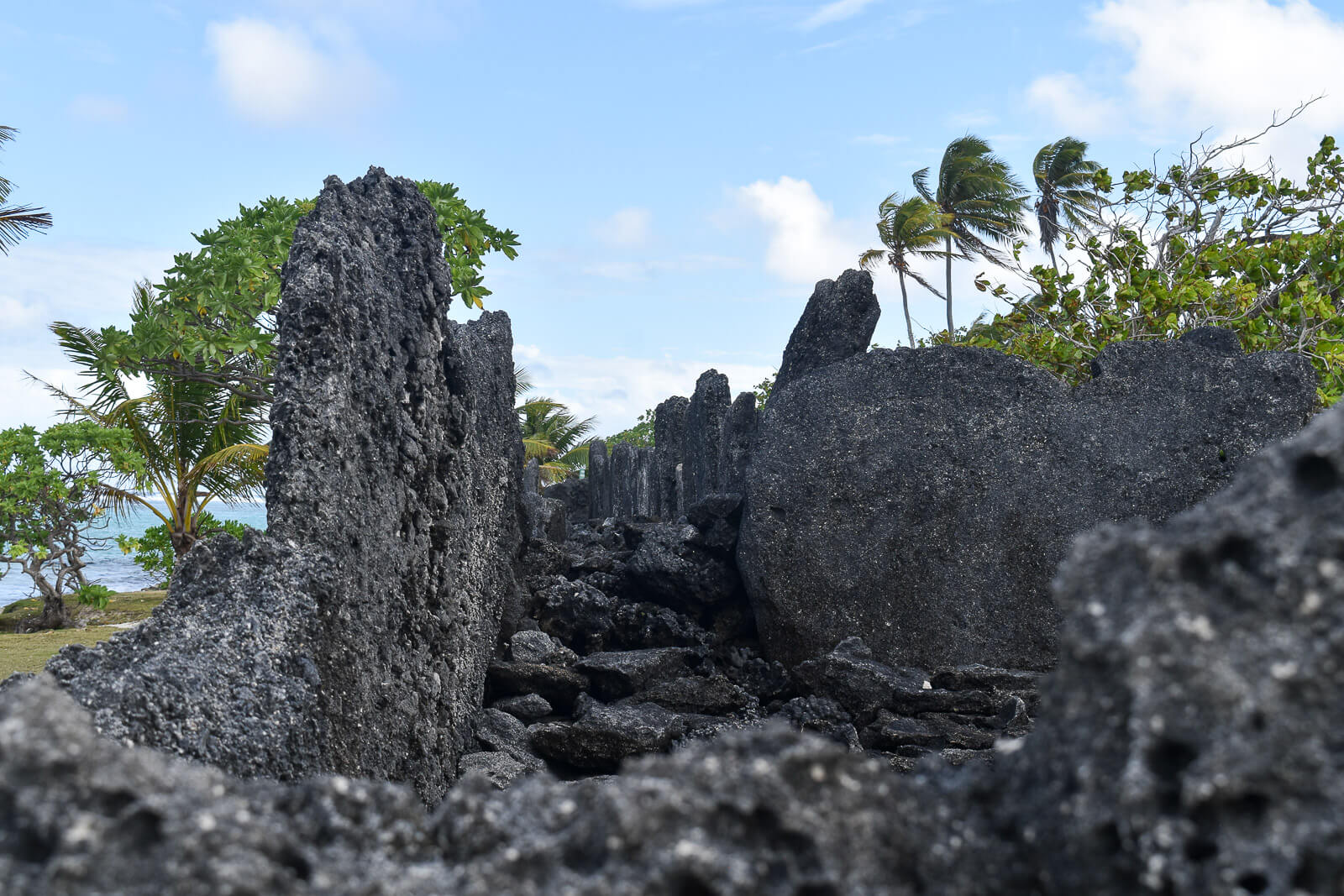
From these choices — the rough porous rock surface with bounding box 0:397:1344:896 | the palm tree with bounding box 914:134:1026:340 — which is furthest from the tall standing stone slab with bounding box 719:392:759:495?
the palm tree with bounding box 914:134:1026:340

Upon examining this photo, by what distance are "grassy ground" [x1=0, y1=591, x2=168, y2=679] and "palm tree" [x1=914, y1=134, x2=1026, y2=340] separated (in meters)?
25.1

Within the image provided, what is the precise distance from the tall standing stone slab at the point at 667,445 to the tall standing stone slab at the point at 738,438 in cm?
803

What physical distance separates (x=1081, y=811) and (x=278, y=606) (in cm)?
283

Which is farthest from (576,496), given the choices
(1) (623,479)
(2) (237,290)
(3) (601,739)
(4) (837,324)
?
(3) (601,739)

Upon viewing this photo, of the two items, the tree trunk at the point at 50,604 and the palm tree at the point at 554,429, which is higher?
the palm tree at the point at 554,429

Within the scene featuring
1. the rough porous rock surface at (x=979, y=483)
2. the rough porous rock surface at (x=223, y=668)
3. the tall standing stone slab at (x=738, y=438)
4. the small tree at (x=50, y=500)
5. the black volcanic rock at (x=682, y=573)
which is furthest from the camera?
the small tree at (x=50, y=500)

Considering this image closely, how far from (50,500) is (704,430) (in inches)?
337

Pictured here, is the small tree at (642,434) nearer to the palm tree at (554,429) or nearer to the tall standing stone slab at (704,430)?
the palm tree at (554,429)

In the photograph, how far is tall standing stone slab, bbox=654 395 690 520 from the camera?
59.9 ft

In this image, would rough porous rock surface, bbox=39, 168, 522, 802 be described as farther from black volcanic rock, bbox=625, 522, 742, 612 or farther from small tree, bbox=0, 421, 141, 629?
small tree, bbox=0, 421, 141, 629

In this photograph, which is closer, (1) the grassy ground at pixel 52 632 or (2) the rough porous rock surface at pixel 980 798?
(2) the rough porous rock surface at pixel 980 798

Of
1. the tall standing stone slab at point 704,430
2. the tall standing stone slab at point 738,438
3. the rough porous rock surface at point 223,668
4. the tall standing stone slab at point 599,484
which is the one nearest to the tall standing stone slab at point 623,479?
the tall standing stone slab at point 599,484

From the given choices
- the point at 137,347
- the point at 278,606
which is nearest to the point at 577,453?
the point at 137,347

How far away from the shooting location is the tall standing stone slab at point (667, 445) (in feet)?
59.9
